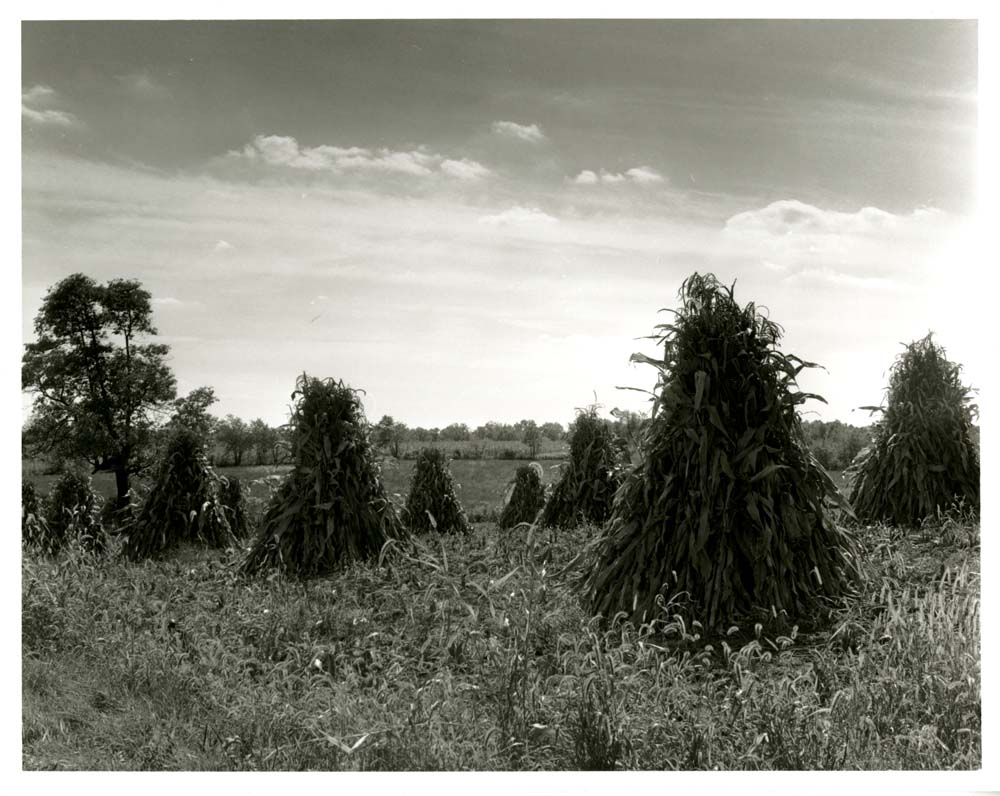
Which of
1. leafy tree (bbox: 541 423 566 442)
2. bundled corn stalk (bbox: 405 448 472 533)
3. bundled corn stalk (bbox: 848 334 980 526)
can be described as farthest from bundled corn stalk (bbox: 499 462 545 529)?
bundled corn stalk (bbox: 848 334 980 526)

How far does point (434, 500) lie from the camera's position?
8.20 meters

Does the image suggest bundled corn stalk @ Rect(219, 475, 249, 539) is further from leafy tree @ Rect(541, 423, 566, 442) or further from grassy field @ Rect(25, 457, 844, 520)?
leafy tree @ Rect(541, 423, 566, 442)

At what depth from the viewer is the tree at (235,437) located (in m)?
6.40

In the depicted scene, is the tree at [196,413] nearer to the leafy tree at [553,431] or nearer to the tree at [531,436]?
the tree at [531,436]

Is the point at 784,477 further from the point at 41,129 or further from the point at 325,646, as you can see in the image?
the point at 41,129

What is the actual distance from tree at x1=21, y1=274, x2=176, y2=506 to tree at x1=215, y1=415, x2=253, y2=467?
53 centimetres

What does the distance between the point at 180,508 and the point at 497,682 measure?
4.83 m

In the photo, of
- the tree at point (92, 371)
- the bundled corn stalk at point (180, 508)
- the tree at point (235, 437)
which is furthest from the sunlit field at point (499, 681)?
the bundled corn stalk at point (180, 508)

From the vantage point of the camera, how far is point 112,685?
4559 millimetres

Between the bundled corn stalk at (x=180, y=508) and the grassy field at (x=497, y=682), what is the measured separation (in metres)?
1.93

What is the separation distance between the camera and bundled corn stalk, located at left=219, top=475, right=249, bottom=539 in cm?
776
